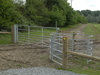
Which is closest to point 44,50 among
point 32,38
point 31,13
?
point 32,38

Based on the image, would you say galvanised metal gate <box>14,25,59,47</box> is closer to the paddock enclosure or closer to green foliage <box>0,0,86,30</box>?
the paddock enclosure

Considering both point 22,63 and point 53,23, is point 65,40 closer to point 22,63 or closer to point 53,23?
point 22,63

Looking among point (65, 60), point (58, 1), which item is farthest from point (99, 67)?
point (58, 1)

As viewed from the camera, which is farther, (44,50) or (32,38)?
Result: (32,38)

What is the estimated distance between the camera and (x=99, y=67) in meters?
5.50

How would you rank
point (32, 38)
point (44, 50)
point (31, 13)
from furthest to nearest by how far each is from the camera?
point (31, 13) < point (32, 38) < point (44, 50)

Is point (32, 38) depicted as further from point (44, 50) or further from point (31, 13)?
point (31, 13)

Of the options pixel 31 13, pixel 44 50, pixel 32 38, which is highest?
pixel 31 13

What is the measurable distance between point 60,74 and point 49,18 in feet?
89.8

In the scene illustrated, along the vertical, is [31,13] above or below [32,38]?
above

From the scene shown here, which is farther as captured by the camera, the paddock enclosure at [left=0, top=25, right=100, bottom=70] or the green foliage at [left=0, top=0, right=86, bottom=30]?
the green foliage at [left=0, top=0, right=86, bottom=30]

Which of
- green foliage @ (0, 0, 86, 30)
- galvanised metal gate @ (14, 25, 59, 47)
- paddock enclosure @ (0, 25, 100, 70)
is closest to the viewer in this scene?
paddock enclosure @ (0, 25, 100, 70)

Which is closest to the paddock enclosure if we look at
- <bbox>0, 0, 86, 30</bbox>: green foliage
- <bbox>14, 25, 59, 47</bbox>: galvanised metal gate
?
<bbox>14, 25, 59, 47</bbox>: galvanised metal gate

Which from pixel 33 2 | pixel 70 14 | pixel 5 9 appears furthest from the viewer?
pixel 70 14
